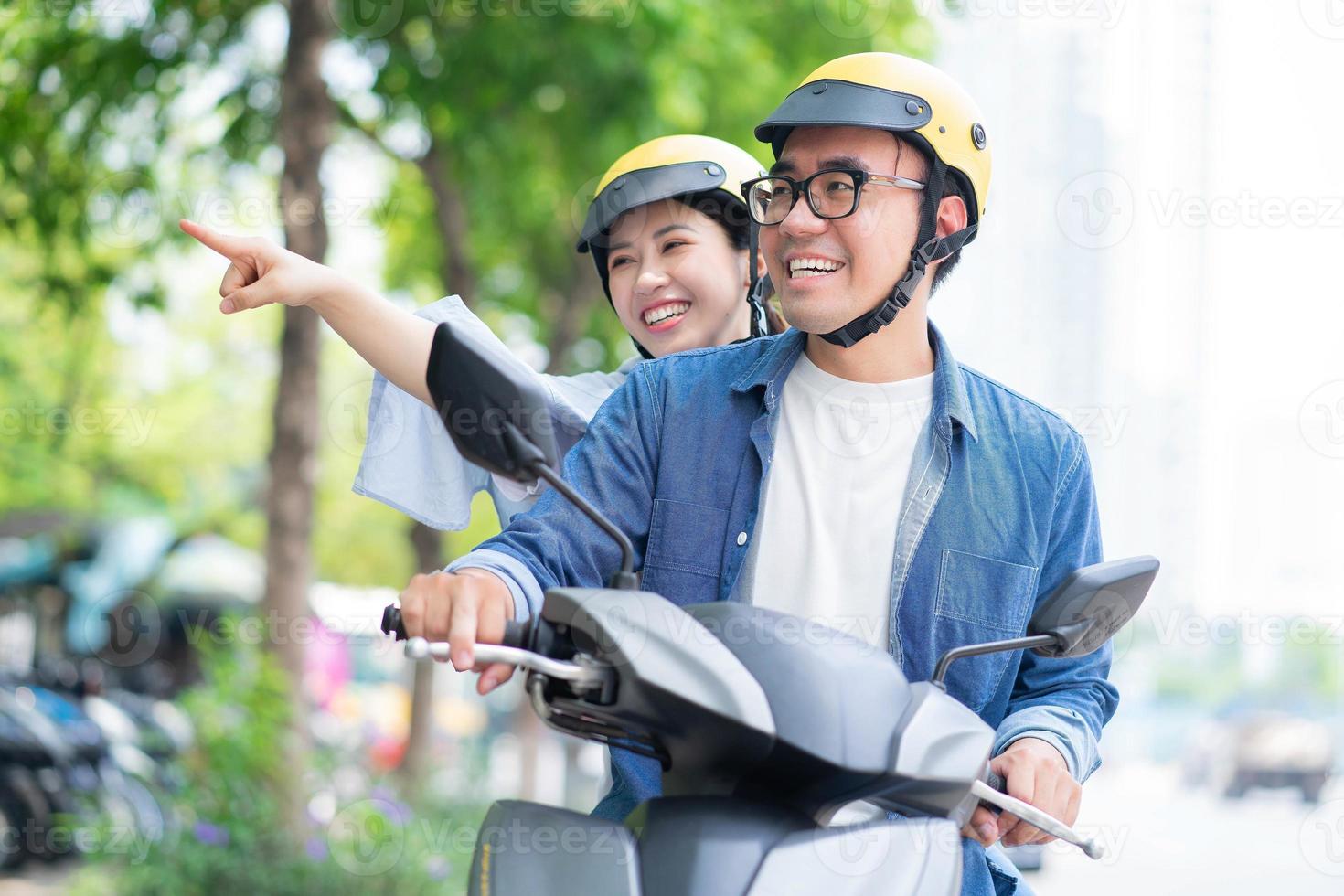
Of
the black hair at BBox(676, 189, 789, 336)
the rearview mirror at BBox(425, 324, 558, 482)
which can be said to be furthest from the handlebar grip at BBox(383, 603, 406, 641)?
the black hair at BBox(676, 189, 789, 336)

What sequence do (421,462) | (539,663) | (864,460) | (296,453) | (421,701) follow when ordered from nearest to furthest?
(539,663), (864,460), (421,462), (296,453), (421,701)

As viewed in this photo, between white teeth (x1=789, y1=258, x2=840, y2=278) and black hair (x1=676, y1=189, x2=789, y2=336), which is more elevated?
black hair (x1=676, y1=189, x2=789, y2=336)

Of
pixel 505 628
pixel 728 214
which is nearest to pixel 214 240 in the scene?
pixel 505 628

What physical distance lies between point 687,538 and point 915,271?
630 millimetres

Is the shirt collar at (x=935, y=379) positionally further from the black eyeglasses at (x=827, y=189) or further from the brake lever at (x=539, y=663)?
the brake lever at (x=539, y=663)

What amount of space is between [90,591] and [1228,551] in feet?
71.8

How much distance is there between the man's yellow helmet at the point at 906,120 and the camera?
93.4 inches

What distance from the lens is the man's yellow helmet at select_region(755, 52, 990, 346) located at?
2.37m

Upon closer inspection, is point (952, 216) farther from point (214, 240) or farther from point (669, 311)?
point (214, 240)

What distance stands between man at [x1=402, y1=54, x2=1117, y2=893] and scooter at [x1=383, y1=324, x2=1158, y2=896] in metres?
0.51

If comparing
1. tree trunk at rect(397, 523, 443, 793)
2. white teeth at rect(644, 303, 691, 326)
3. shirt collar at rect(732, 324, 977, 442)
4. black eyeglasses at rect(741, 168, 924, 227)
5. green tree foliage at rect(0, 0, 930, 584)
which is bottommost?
tree trunk at rect(397, 523, 443, 793)

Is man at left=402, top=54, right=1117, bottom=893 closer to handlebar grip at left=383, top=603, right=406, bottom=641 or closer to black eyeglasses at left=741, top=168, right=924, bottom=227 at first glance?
black eyeglasses at left=741, top=168, right=924, bottom=227

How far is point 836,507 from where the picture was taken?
94.0 inches

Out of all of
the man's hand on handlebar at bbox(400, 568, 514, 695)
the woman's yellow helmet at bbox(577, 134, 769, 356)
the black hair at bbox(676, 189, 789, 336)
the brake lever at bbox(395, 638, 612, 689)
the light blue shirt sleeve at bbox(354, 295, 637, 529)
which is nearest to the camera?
the brake lever at bbox(395, 638, 612, 689)
